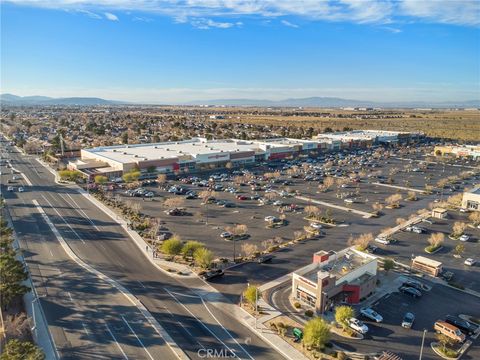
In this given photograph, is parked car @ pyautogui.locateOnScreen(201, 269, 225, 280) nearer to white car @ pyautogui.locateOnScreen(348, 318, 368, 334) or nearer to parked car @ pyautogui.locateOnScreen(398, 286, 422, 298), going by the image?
white car @ pyautogui.locateOnScreen(348, 318, 368, 334)

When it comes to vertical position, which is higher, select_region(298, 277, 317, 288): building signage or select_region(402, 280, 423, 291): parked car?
select_region(298, 277, 317, 288): building signage

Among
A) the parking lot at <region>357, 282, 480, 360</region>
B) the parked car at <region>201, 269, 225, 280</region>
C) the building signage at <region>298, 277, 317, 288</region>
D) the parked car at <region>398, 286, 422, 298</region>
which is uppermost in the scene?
the building signage at <region>298, 277, 317, 288</region>

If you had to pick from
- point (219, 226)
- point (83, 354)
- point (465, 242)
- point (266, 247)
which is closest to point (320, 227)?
point (266, 247)

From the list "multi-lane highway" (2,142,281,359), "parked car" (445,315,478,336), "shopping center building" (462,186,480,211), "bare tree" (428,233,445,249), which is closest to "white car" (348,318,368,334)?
"multi-lane highway" (2,142,281,359)

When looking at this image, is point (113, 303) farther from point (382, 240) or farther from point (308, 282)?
point (382, 240)

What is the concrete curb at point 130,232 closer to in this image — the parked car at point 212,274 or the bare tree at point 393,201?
the parked car at point 212,274

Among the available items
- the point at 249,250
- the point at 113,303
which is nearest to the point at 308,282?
the point at 249,250

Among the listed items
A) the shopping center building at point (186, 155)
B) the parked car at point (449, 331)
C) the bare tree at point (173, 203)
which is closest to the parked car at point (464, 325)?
the parked car at point (449, 331)
